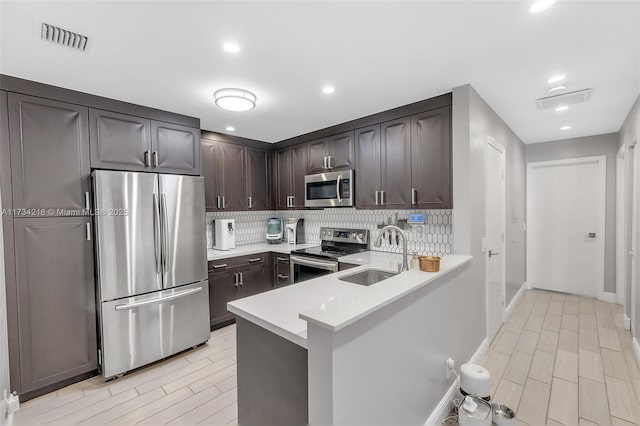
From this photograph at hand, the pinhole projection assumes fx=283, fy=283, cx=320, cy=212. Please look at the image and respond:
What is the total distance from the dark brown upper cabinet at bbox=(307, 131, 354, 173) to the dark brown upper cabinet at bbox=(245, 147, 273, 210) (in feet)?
2.71

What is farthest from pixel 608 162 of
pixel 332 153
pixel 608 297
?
pixel 332 153

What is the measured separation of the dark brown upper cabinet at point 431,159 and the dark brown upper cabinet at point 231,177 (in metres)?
2.32

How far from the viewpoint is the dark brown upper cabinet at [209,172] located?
3.57 meters

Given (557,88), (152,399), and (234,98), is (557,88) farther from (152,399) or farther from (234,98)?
(152,399)

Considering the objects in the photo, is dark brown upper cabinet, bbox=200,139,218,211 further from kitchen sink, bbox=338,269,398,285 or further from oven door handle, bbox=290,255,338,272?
kitchen sink, bbox=338,269,398,285

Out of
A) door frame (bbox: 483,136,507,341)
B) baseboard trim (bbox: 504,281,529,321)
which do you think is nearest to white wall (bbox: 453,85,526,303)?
door frame (bbox: 483,136,507,341)

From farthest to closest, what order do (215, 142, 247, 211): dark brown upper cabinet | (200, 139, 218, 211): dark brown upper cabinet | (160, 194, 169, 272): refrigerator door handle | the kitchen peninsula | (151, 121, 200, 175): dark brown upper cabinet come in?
(215, 142, 247, 211): dark brown upper cabinet, (200, 139, 218, 211): dark brown upper cabinet, (151, 121, 200, 175): dark brown upper cabinet, (160, 194, 169, 272): refrigerator door handle, the kitchen peninsula

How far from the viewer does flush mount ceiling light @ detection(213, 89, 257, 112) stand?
2.31 metres

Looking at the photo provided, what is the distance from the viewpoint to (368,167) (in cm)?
320

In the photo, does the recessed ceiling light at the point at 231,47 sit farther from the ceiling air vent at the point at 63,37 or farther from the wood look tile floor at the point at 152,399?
the wood look tile floor at the point at 152,399

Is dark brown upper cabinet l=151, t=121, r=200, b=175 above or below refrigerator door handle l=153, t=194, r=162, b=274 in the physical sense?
above

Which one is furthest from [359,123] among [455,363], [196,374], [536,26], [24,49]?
[196,374]

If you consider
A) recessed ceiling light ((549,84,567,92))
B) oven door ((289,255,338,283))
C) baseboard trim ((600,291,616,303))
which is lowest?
baseboard trim ((600,291,616,303))

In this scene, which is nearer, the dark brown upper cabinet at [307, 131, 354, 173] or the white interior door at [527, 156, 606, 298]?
the dark brown upper cabinet at [307, 131, 354, 173]
